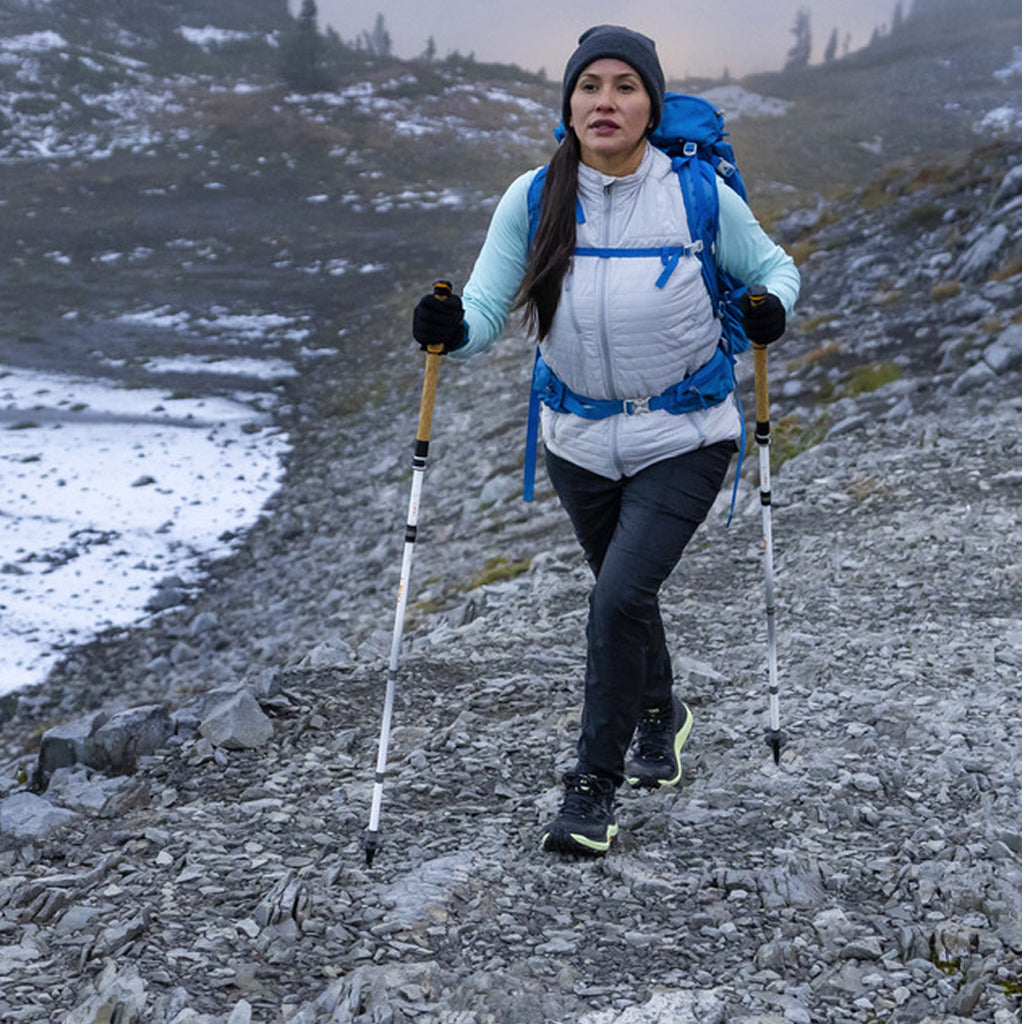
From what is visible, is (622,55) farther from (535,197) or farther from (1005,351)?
(1005,351)

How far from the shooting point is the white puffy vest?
455cm

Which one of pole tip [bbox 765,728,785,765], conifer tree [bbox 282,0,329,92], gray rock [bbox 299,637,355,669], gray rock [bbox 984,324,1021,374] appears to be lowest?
gray rock [bbox 299,637,355,669]

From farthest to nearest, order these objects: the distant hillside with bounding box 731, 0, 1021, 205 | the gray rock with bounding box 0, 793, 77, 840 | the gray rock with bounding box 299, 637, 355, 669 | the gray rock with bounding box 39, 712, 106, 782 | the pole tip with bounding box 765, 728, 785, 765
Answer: the distant hillside with bounding box 731, 0, 1021, 205
the gray rock with bounding box 299, 637, 355, 669
the gray rock with bounding box 39, 712, 106, 782
the pole tip with bounding box 765, 728, 785, 765
the gray rock with bounding box 0, 793, 77, 840

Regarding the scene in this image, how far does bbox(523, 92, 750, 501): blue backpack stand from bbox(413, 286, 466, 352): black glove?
0.48 m

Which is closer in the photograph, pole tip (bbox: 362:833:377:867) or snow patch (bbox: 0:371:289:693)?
pole tip (bbox: 362:833:377:867)

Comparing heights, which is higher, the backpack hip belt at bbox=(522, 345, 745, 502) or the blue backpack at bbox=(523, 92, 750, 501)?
the blue backpack at bbox=(523, 92, 750, 501)

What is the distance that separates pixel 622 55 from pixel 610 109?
0.21 meters

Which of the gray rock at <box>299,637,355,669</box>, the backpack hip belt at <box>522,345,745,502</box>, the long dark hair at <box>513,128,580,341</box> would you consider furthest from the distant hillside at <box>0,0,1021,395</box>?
the long dark hair at <box>513,128,580,341</box>

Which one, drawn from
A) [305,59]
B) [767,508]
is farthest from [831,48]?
[767,508]

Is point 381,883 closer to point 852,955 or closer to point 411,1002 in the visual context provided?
point 411,1002

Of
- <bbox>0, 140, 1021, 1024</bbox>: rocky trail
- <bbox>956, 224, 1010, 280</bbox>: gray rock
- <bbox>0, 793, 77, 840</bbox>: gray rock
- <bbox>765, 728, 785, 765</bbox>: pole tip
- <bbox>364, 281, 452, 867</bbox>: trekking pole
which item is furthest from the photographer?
<bbox>956, 224, 1010, 280</bbox>: gray rock

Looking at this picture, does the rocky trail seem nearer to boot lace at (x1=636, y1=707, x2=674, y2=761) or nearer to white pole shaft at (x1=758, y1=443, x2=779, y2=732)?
boot lace at (x1=636, y1=707, x2=674, y2=761)

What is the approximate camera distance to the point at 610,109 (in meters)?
4.48

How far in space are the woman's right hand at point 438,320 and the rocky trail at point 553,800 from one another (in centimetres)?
235
